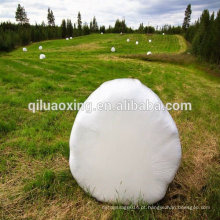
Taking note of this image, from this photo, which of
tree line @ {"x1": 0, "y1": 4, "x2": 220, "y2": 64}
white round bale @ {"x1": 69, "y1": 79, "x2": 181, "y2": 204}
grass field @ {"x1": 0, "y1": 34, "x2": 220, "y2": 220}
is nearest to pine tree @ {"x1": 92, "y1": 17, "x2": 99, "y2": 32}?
tree line @ {"x1": 0, "y1": 4, "x2": 220, "y2": 64}

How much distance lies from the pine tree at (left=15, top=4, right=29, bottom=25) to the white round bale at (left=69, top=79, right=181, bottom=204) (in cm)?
6782

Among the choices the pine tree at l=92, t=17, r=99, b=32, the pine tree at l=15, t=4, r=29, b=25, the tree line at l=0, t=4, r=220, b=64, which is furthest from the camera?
the pine tree at l=92, t=17, r=99, b=32

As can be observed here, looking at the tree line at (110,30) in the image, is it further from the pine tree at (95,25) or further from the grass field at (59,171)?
the grass field at (59,171)

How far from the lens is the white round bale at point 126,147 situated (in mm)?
1804

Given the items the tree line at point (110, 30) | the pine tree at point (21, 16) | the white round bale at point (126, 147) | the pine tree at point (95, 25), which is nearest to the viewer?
the white round bale at point (126, 147)

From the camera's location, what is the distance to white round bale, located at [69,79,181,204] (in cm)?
180

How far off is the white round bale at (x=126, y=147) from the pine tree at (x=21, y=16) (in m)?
67.8

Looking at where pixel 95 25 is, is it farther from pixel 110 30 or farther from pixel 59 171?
pixel 59 171

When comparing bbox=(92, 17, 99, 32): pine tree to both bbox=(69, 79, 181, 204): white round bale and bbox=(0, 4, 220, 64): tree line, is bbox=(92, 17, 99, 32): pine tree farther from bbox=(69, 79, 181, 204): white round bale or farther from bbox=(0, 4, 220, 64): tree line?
bbox=(69, 79, 181, 204): white round bale

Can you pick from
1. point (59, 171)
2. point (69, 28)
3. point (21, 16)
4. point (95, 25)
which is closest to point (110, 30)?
point (95, 25)

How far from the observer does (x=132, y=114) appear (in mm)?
1807

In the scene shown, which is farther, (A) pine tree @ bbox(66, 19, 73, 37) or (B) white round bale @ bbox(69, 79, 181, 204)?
(A) pine tree @ bbox(66, 19, 73, 37)

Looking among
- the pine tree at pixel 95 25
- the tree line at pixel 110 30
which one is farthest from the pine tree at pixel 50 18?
the pine tree at pixel 95 25

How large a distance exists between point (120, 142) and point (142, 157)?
29 centimetres
